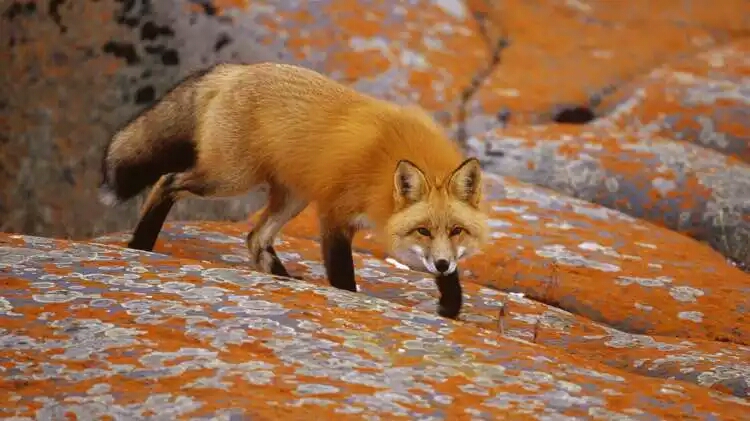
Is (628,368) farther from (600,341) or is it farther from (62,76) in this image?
(62,76)

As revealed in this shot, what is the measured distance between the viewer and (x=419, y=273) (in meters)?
5.17

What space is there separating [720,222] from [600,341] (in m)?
2.37

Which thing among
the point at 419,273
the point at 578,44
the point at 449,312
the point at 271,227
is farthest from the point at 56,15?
the point at 449,312

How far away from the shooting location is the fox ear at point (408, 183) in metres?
4.27

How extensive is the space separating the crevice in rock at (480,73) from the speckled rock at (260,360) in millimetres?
3514

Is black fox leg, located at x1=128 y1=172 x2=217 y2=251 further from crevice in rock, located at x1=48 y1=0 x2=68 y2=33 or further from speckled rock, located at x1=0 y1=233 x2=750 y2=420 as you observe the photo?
crevice in rock, located at x1=48 y1=0 x2=68 y2=33

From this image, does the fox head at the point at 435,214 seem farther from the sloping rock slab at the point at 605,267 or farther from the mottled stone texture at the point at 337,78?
the mottled stone texture at the point at 337,78

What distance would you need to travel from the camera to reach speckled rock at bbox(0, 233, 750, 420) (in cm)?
276

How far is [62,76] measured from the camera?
747cm

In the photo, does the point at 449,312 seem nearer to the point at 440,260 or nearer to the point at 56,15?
the point at 440,260

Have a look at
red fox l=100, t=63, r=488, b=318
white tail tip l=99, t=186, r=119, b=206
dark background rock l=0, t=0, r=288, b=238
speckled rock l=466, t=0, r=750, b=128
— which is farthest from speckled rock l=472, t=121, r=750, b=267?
white tail tip l=99, t=186, r=119, b=206

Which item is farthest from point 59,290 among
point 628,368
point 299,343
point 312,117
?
point 628,368

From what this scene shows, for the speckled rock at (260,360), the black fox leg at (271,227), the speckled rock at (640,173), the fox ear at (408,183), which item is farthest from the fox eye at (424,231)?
the speckled rock at (640,173)

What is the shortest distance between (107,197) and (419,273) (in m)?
1.71
